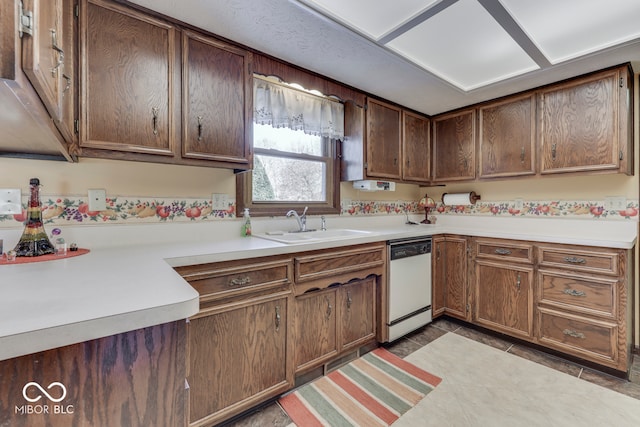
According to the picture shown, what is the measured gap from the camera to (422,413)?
1562mm

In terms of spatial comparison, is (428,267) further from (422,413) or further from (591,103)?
(591,103)

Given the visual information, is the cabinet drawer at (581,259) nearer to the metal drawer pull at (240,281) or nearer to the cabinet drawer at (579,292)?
the cabinet drawer at (579,292)

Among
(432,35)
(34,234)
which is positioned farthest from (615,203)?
(34,234)

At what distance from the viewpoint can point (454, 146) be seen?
2996 mm

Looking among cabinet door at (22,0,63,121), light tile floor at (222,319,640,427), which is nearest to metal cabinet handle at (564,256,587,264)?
light tile floor at (222,319,640,427)

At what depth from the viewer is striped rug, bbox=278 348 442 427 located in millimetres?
1525

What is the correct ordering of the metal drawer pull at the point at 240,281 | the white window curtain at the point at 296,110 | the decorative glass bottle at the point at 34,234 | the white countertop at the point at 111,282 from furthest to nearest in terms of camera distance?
1. the white window curtain at the point at 296,110
2. the metal drawer pull at the point at 240,281
3. the decorative glass bottle at the point at 34,234
4. the white countertop at the point at 111,282

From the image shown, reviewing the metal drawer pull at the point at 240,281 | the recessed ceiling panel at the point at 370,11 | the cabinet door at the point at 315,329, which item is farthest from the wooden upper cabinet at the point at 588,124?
the metal drawer pull at the point at 240,281

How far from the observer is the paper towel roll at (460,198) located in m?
3.01

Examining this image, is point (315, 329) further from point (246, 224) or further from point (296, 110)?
point (296, 110)

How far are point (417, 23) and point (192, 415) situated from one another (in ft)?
7.83

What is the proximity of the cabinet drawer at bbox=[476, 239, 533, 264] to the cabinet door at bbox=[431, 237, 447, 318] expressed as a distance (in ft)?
1.05

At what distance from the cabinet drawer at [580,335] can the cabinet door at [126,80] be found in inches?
114

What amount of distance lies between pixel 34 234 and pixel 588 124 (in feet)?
11.7
